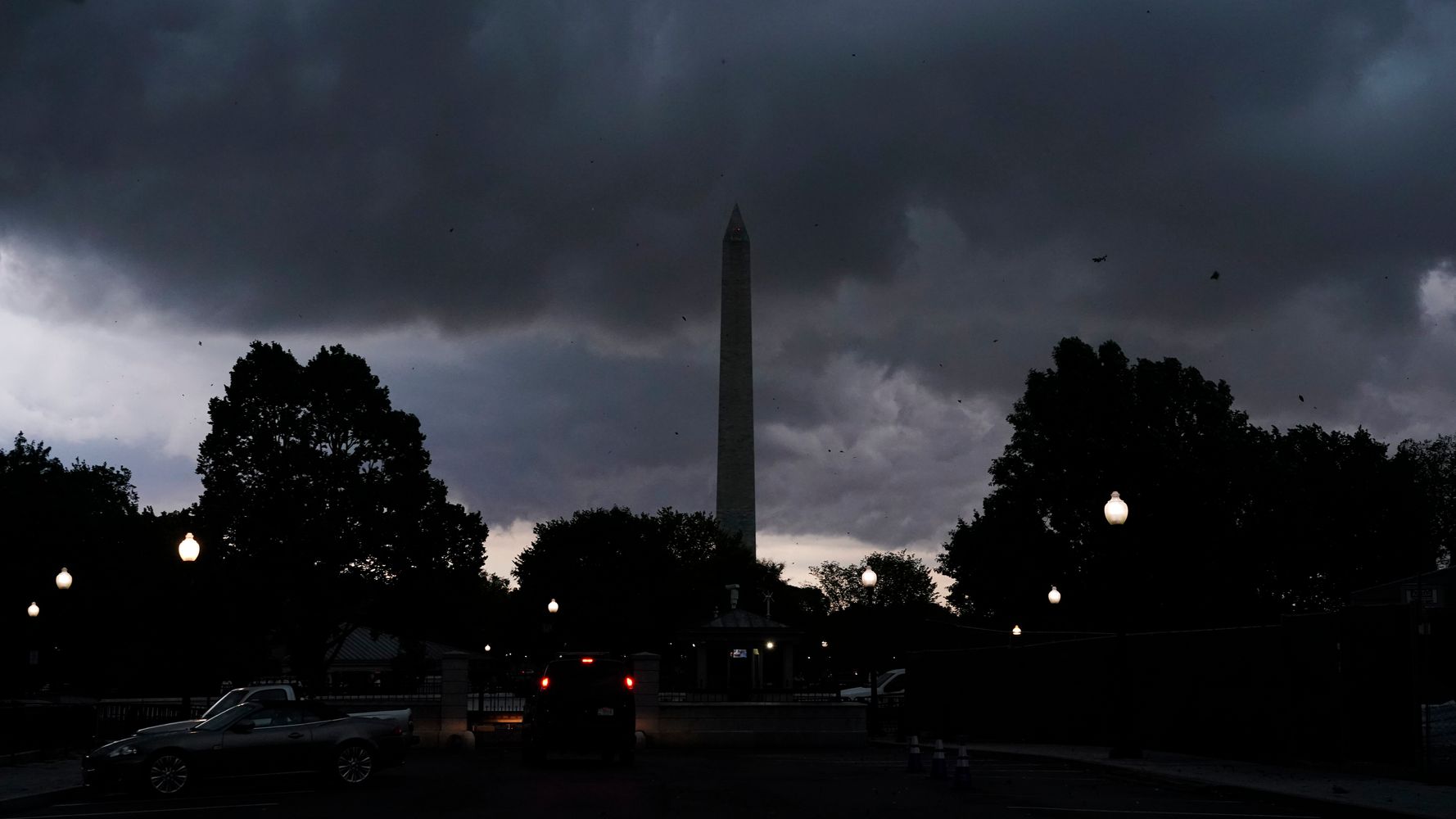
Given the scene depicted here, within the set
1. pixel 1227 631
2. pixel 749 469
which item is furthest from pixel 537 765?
pixel 749 469

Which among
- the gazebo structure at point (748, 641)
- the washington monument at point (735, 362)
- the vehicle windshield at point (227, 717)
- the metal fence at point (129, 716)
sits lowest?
the metal fence at point (129, 716)

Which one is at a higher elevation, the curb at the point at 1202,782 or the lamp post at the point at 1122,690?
the lamp post at the point at 1122,690

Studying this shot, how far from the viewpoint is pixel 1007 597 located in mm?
62125

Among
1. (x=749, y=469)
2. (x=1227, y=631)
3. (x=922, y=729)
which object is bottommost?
(x=922, y=729)

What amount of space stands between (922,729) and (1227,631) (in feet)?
56.2

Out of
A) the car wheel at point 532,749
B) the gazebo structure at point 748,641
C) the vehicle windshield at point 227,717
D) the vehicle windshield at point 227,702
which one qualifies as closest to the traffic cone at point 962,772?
the car wheel at point 532,749

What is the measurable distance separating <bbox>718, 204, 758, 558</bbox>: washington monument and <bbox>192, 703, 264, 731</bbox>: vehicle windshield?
54.8 meters

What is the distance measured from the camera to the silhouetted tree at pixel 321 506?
56.9 metres

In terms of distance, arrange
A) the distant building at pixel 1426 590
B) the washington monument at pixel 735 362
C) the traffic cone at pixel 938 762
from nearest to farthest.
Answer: the traffic cone at pixel 938 762 < the distant building at pixel 1426 590 < the washington monument at pixel 735 362

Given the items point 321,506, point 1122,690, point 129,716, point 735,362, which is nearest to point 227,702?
point 129,716

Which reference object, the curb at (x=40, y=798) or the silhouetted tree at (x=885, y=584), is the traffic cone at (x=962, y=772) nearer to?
the curb at (x=40, y=798)

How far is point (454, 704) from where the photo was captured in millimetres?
34312

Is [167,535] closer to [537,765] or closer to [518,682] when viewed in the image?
[518,682]

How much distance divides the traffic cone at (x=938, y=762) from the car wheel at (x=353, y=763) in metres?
8.87
